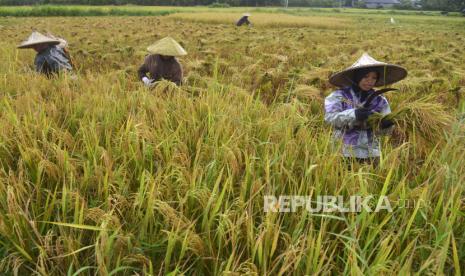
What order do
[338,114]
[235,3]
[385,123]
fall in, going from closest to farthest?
1. [385,123]
2. [338,114]
3. [235,3]

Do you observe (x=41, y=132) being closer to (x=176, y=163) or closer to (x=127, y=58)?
(x=176, y=163)

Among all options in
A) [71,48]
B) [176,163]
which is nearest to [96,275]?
[176,163]

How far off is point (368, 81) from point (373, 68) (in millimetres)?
115

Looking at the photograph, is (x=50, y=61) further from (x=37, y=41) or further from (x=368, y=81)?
(x=368, y=81)

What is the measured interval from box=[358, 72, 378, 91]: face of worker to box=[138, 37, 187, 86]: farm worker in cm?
227

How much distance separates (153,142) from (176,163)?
358mm

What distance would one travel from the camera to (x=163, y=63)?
433 centimetres

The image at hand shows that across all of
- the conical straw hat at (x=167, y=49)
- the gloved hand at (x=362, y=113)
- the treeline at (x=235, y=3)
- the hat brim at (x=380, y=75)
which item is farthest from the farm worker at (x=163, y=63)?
the treeline at (x=235, y=3)

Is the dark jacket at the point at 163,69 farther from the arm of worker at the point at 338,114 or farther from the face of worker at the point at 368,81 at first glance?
the face of worker at the point at 368,81

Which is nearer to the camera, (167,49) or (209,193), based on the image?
(209,193)

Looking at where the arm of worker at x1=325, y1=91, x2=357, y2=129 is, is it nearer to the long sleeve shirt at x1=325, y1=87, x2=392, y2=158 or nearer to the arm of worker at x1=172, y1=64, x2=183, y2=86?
the long sleeve shirt at x1=325, y1=87, x2=392, y2=158

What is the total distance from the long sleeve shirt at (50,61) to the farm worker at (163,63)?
1.14m

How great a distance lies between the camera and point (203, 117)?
8.38ft

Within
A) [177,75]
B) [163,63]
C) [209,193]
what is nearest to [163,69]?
[163,63]
